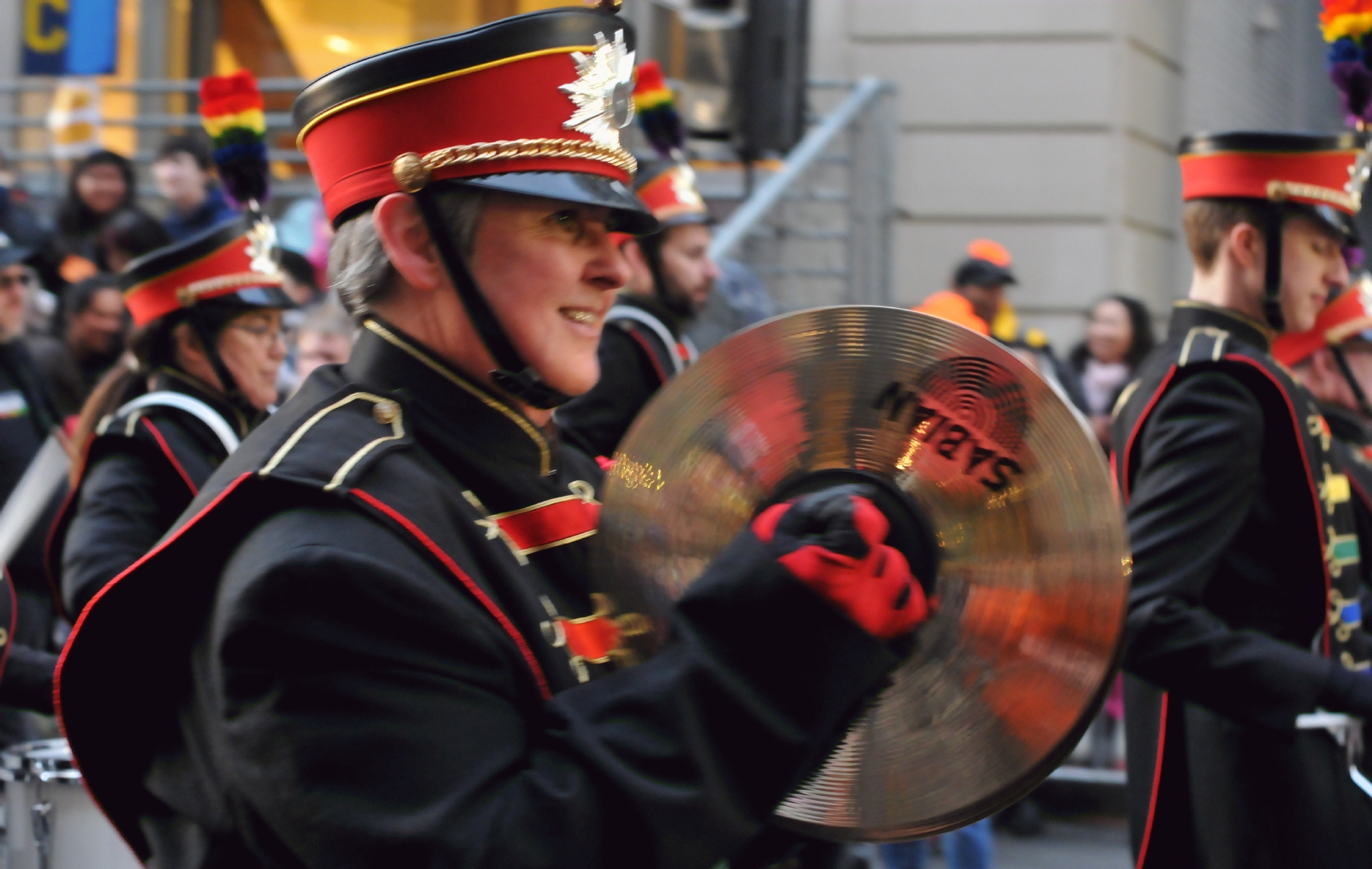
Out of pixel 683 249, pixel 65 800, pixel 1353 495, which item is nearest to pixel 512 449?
pixel 65 800

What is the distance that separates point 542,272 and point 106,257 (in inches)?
234

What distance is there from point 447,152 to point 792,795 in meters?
0.82

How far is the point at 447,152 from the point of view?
6.22 feet

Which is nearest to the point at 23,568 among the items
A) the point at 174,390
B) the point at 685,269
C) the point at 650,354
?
the point at 174,390

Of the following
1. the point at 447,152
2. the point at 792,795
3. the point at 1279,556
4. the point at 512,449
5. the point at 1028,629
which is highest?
the point at 447,152

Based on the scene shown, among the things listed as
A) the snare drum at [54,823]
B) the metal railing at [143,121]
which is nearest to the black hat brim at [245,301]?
the snare drum at [54,823]

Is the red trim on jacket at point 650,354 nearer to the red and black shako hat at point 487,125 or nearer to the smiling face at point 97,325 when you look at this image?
the smiling face at point 97,325

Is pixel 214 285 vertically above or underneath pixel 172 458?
above

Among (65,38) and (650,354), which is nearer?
(650,354)

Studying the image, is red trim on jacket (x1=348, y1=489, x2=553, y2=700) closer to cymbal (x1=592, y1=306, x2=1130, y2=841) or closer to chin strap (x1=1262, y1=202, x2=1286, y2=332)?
cymbal (x1=592, y1=306, x2=1130, y2=841)

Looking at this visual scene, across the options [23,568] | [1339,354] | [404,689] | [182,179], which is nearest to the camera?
[404,689]

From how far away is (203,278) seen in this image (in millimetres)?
4566

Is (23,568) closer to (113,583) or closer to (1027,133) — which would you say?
(113,583)

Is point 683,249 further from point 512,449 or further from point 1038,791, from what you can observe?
point 512,449
